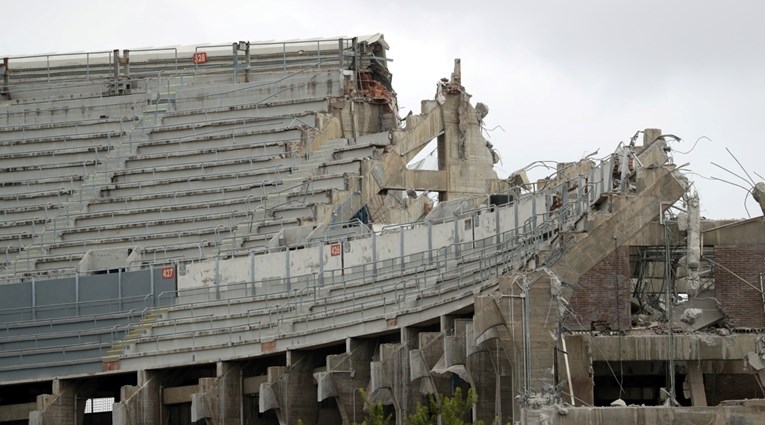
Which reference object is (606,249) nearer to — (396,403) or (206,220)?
(396,403)

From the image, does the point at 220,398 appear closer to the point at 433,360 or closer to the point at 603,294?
the point at 433,360

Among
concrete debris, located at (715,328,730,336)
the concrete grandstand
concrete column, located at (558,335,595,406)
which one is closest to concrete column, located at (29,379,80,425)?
the concrete grandstand

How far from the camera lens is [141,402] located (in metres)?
60.4

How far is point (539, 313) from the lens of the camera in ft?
153

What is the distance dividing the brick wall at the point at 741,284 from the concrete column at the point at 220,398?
1334 cm

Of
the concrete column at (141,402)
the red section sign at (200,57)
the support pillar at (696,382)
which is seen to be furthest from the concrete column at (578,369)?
the red section sign at (200,57)

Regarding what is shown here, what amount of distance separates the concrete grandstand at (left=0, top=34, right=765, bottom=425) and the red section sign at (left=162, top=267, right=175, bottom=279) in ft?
0.62

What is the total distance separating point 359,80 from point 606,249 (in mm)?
25720

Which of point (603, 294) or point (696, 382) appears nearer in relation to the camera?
point (696, 382)

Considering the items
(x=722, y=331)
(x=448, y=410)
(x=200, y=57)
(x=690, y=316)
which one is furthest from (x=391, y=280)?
(x=200, y=57)

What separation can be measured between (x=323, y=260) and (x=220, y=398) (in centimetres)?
394

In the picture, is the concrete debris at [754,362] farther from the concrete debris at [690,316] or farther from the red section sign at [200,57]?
the red section sign at [200,57]

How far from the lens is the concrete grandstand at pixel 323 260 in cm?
5000

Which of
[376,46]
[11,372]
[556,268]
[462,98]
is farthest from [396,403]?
[376,46]
